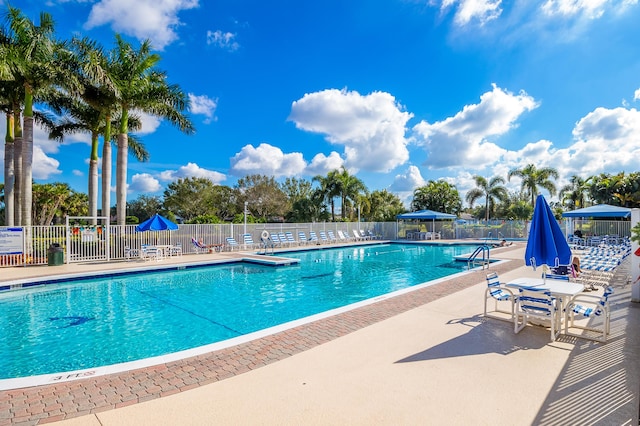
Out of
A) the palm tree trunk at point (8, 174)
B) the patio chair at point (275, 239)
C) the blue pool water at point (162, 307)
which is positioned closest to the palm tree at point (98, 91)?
the palm tree trunk at point (8, 174)

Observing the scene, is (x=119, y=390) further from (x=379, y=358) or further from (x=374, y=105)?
(x=374, y=105)

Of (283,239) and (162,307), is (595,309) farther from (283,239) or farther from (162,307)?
(283,239)

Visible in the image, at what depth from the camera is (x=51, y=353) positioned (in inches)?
200

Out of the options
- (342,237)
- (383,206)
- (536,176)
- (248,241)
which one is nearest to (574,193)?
(536,176)

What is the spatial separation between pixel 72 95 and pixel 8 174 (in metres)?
5.32

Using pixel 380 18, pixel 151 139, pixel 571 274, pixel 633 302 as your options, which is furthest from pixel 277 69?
pixel 633 302

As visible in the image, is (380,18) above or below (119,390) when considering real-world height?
above

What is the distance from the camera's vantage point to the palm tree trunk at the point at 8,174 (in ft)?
50.0

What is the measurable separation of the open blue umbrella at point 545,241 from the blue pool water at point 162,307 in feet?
14.2

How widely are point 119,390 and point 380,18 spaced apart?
546 inches

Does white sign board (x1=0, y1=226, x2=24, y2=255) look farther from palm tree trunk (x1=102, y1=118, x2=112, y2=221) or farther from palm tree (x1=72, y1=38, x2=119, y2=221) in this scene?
palm tree trunk (x1=102, y1=118, x2=112, y2=221)

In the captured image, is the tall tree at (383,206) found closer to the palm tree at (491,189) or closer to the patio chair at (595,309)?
the palm tree at (491,189)

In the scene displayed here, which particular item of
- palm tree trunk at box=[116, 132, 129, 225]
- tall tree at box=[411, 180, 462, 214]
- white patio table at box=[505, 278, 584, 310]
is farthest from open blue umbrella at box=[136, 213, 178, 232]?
tall tree at box=[411, 180, 462, 214]

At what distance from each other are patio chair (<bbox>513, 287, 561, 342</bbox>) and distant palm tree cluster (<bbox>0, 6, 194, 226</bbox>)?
17.0 metres
